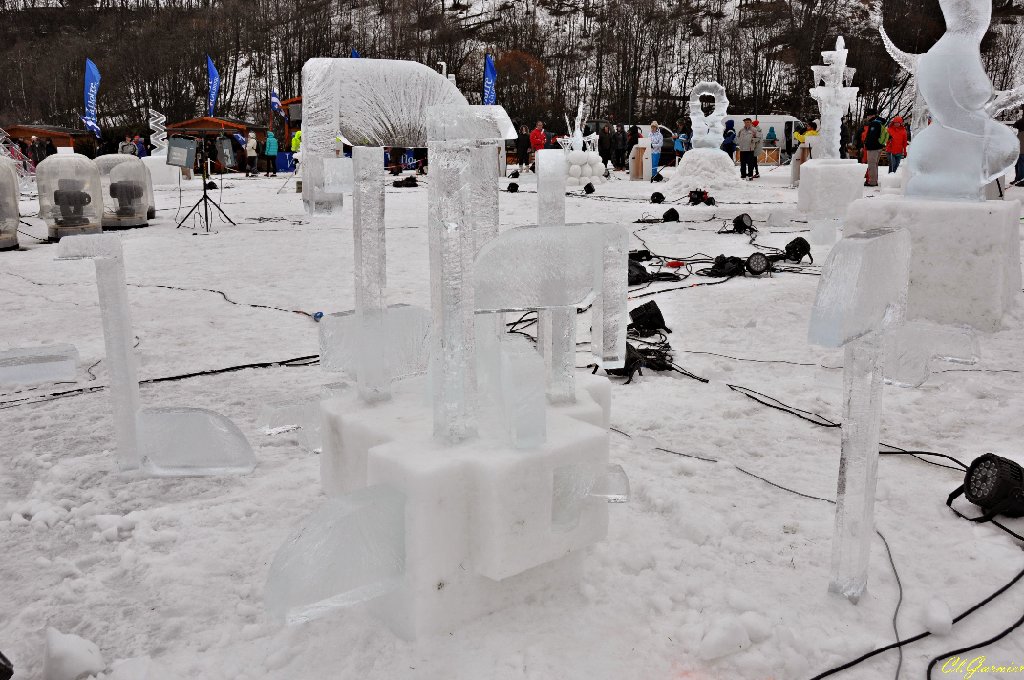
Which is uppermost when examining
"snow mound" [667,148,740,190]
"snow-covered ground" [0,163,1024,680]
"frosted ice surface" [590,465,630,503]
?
"snow mound" [667,148,740,190]

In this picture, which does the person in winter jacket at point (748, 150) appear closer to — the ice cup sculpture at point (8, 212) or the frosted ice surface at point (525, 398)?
the ice cup sculpture at point (8, 212)

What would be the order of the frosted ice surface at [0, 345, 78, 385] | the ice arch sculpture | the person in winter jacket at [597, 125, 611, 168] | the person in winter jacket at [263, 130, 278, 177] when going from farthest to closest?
the person in winter jacket at [597, 125, 611, 168]
the person in winter jacket at [263, 130, 278, 177]
the ice arch sculpture
the frosted ice surface at [0, 345, 78, 385]

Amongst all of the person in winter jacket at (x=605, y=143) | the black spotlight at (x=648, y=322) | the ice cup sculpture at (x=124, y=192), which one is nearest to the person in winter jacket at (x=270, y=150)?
the person in winter jacket at (x=605, y=143)

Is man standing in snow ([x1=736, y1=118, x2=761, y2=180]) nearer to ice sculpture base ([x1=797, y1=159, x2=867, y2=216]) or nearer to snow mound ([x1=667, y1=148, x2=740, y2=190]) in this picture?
snow mound ([x1=667, y1=148, x2=740, y2=190])

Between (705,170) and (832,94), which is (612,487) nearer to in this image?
(832,94)

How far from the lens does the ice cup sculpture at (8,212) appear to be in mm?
9117

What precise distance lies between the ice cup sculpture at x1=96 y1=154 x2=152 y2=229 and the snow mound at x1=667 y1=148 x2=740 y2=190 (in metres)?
9.23

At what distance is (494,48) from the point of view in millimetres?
52938

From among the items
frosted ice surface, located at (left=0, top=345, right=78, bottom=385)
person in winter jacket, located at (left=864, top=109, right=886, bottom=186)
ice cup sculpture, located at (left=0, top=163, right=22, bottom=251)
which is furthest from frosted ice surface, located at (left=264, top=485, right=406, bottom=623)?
person in winter jacket, located at (left=864, top=109, right=886, bottom=186)

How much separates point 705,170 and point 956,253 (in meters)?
10.9

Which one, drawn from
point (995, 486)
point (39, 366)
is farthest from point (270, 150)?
point (995, 486)

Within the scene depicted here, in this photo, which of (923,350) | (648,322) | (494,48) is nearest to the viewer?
(923,350)

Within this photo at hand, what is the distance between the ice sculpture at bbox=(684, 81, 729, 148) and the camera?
592 inches

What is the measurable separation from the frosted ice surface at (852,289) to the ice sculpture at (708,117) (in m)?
13.9
